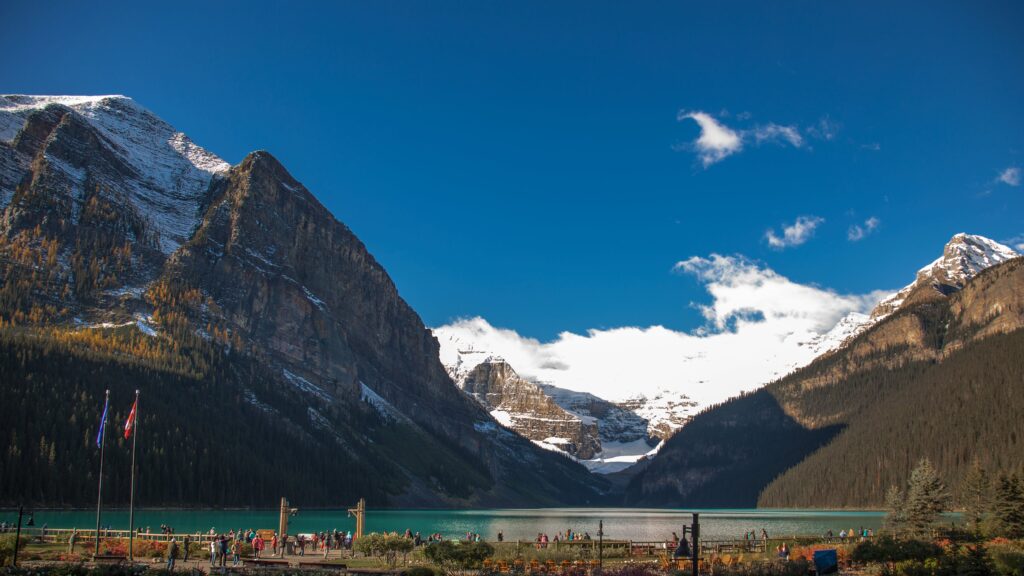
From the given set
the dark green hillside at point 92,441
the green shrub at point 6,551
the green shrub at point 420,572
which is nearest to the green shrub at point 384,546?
the green shrub at point 420,572

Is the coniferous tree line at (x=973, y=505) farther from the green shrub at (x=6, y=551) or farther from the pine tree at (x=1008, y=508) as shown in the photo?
the green shrub at (x=6, y=551)

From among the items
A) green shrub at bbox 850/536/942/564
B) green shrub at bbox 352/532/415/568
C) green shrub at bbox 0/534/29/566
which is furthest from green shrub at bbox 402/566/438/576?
green shrub at bbox 850/536/942/564

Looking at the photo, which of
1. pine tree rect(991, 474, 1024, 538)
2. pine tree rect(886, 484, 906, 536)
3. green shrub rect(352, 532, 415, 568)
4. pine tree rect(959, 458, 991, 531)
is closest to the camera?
green shrub rect(352, 532, 415, 568)

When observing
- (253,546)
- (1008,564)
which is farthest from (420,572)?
(1008,564)

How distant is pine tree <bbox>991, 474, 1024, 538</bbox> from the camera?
7250 centimetres

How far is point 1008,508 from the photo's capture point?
7469cm

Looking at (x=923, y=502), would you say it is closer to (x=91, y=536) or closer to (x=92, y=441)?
(x=91, y=536)

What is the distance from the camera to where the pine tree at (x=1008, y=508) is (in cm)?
7250

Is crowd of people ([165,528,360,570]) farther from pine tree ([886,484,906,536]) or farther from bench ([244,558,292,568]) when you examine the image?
pine tree ([886,484,906,536])

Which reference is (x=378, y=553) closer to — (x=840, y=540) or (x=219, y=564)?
(x=219, y=564)

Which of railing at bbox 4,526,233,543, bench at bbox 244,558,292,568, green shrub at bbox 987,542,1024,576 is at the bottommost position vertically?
railing at bbox 4,526,233,543

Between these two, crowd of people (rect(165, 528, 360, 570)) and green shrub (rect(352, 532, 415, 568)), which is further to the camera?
green shrub (rect(352, 532, 415, 568))

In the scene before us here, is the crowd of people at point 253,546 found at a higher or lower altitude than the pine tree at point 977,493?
lower

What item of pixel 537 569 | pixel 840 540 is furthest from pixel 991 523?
pixel 537 569
